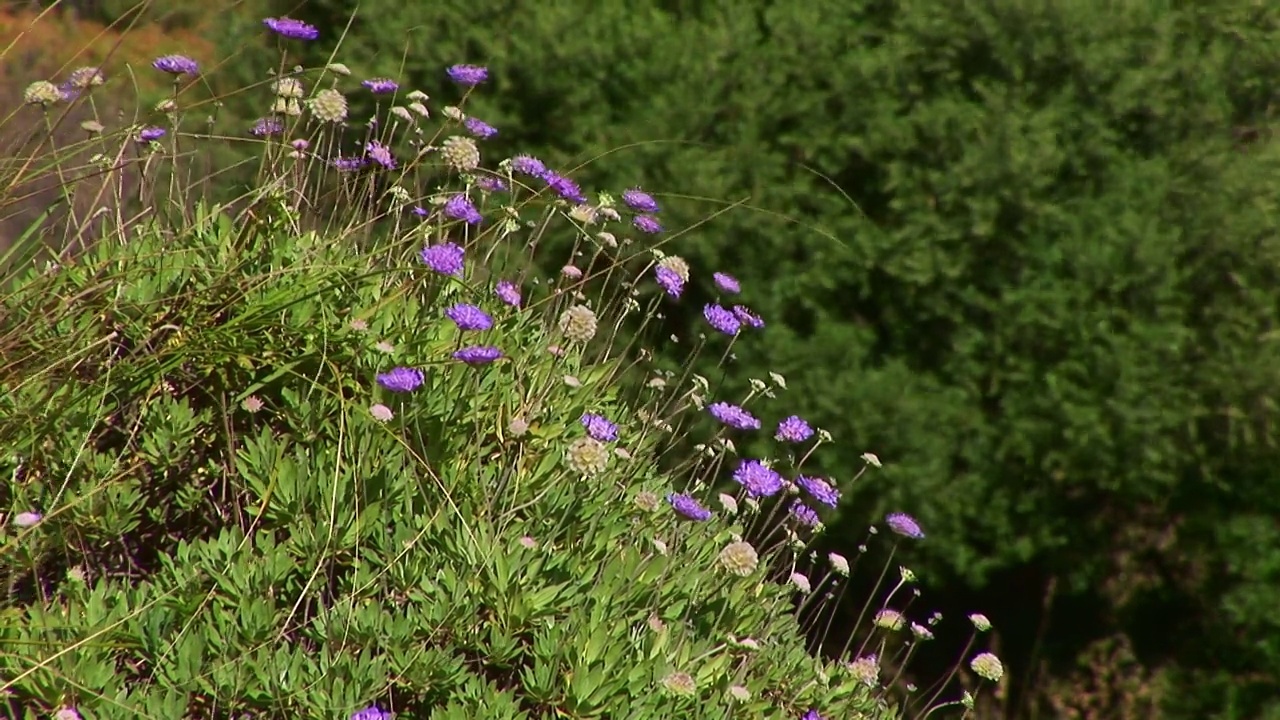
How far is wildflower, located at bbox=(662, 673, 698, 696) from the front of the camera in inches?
96.5

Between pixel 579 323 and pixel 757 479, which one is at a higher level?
pixel 579 323

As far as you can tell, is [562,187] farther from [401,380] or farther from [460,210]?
[401,380]

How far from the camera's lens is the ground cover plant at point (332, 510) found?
95.3 inches

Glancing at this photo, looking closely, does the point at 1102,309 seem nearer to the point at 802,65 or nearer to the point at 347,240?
the point at 802,65

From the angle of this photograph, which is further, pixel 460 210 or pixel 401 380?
pixel 460 210

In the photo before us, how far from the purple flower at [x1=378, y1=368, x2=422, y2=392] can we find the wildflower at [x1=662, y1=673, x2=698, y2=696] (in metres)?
0.69

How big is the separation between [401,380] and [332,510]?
0.89 ft

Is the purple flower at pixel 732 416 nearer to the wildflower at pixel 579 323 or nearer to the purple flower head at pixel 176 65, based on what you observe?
the wildflower at pixel 579 323

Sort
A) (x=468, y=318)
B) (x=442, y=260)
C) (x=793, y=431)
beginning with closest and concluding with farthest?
(x=468, y=318)
(x=442, y=260)
(x=793, y=431)

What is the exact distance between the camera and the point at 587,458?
2682mm

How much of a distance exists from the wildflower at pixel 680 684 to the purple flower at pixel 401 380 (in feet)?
2.25

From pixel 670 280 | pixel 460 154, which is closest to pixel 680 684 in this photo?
pixel 670 280

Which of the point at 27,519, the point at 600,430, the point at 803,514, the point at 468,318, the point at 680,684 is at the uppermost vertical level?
the point at 468,318

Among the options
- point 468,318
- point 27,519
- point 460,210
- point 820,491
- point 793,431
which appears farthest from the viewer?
point 793,431
